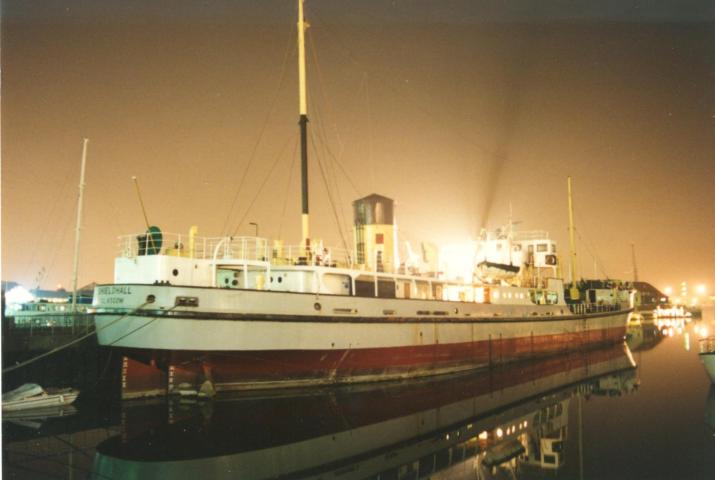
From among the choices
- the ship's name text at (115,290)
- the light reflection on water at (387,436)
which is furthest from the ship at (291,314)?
the light reflection on water at (387,436)

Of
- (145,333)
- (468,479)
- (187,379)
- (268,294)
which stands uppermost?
(268,294)

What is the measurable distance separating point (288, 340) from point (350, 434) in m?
4.42

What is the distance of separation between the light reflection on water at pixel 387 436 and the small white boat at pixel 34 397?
2.01ft

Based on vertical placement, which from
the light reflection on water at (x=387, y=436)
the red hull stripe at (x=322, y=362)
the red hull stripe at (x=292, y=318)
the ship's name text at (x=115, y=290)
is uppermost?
the ship's name text at (x=115, y=290)

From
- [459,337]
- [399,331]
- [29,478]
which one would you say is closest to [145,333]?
[29,478]

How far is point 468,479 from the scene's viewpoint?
10.7 metres

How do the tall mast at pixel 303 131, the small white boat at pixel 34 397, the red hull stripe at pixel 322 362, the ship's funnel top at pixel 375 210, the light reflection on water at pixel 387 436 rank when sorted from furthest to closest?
the ship's funnel top at pixel 375 210, the tall mast at pixel 303 131, the red hull stripe at pixel 322 362, the small white boat at pixel 34 397, the light reflection on water at pixel 387 436

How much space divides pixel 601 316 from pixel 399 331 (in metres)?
20.2

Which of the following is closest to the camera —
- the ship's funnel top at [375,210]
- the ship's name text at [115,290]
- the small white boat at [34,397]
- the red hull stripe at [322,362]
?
the small white boat at [34,397]

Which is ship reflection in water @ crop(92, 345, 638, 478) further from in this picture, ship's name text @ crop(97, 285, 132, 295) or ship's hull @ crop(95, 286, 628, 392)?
ship's name text @ crop(97, 285, 132, 295)

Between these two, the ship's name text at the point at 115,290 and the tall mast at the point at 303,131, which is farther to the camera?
the tall mast at the point at 303,131

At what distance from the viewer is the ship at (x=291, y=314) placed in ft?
52.5

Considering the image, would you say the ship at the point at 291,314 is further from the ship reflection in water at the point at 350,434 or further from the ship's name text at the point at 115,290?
the ship reflection in water at the point at 350,434

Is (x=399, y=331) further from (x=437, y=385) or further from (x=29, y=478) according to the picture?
(x=29, y=478)
